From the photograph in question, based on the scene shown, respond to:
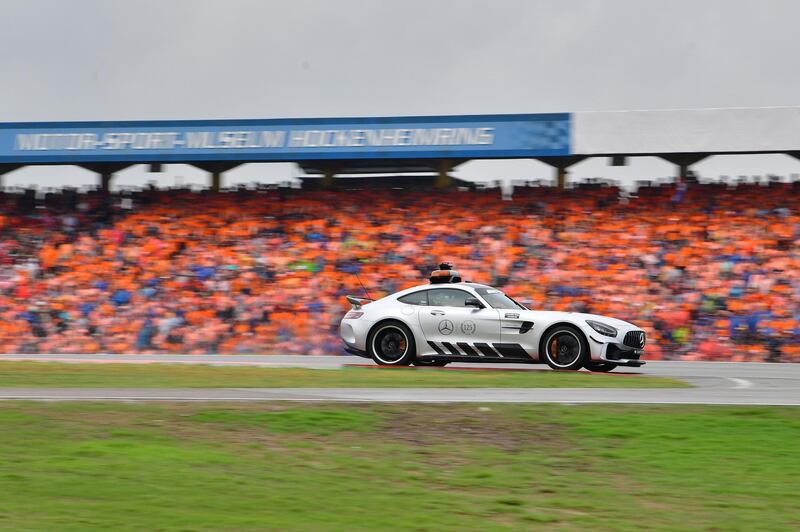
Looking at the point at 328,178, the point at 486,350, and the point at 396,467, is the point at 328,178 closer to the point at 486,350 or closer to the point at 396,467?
the point at 486,350

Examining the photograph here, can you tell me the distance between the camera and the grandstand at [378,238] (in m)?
22.9

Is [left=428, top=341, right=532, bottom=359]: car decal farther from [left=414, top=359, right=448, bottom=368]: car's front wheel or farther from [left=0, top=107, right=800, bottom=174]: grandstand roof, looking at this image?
[left=0, top=107, right=800, bottom=174]: grandstand roof

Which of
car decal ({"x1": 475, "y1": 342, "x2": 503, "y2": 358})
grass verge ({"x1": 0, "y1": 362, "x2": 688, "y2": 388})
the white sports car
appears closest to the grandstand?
the white sports car

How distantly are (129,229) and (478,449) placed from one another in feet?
66.7

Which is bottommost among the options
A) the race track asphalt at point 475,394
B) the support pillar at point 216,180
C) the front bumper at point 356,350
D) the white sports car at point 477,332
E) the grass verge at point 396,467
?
the grass verge at point 396,467

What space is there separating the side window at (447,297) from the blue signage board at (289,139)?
36.9ft

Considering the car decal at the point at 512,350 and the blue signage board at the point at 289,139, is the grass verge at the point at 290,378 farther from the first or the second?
the blue signage board at the point at 289,139

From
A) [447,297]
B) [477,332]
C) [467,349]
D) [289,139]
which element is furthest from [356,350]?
[289,139]

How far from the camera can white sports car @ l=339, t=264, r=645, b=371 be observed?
16.0 meters

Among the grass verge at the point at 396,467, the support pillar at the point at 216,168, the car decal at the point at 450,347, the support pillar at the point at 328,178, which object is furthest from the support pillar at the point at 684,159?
the grass verge at the point at 396,467

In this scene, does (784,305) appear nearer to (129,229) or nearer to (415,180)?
(415,180)

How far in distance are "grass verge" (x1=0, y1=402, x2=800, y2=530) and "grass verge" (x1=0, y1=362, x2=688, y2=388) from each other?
2509 mm

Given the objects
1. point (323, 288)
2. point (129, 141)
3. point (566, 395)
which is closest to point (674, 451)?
point (566, 395)

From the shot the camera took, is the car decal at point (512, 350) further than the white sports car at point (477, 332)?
Yes
